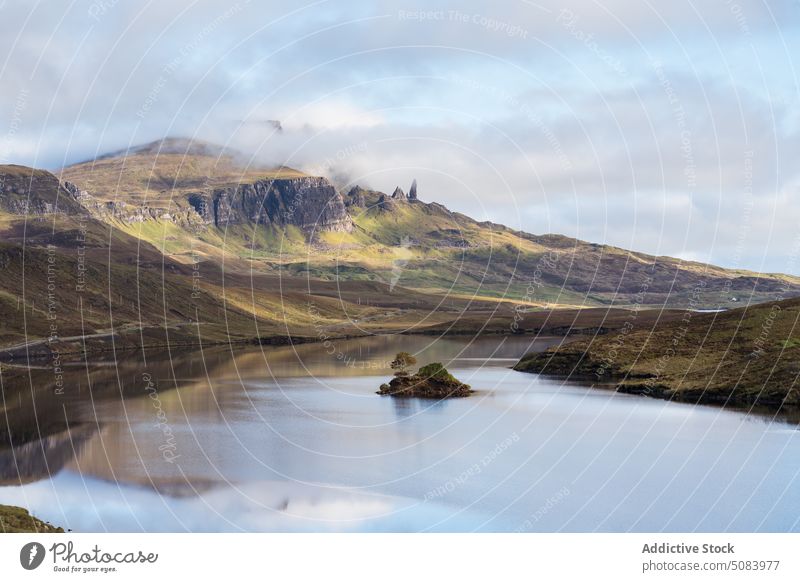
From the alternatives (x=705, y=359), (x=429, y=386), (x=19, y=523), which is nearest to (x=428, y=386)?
(x=429, y=386)

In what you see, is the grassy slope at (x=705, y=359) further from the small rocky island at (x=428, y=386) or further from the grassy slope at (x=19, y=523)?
the grassy slope at (x=19, y=523)

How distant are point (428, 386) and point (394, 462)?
49.1m

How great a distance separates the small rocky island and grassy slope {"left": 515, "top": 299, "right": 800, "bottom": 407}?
2392 centimetres

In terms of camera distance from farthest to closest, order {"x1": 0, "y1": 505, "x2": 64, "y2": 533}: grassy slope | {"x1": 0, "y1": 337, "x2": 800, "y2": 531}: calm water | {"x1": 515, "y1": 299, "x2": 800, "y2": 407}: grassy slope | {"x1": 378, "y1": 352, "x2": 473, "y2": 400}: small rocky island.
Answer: {"x1": 378, "y1": 352, "x2": 473, "y2": 400}: small rocky island < {"x1": 515, "y1": 299, "x2": 800, "y2": 407}: grassy slope < {"x1": 0, "y1": 337, "x2": 800, "y2": 531}: calm water < {"x1": 0, "y1": 505, "x2": 64, "y2": 533}: grassy slope

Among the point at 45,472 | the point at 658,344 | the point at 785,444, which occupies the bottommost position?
the point at 45,472

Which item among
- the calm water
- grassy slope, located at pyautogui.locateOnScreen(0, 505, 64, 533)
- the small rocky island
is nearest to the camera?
grassy slope, located at pyautogui.locateOnScreen(0, 505, 64, 533)

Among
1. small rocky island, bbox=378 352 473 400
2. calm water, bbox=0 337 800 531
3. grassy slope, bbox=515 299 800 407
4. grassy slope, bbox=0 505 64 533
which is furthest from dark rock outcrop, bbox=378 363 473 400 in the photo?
grassy slope, bbox=0 505 64 533

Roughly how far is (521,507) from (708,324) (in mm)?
99065

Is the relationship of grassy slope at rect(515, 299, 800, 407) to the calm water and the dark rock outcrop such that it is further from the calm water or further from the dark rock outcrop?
the dark rock outcrop

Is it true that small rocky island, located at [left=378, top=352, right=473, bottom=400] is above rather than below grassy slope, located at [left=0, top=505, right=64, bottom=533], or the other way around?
above

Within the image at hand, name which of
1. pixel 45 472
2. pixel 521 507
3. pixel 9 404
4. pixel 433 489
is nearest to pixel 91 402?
pixel 9 404

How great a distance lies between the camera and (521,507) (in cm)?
6278

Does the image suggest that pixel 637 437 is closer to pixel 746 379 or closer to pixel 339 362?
pixel 746 379

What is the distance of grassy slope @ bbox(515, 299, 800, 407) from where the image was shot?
110 m
